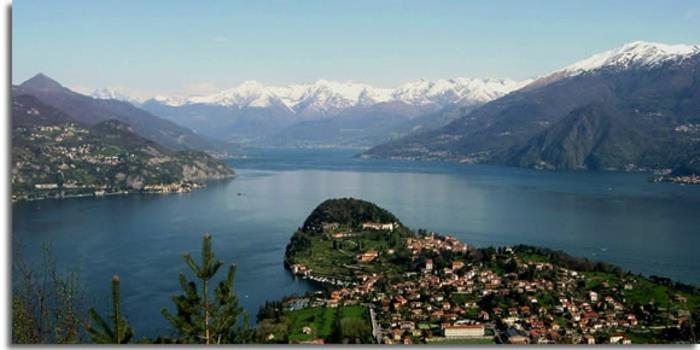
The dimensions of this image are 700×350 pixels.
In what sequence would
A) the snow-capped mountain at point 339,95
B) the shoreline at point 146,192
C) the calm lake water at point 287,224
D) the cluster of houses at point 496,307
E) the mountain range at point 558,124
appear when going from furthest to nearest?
the snow-capped mountain at point 339,95 → the mountain range at point 558,124 → the shoreline at point 146,192 → the calm lake water at point 287,224 → the cluster of houses at point 496,307

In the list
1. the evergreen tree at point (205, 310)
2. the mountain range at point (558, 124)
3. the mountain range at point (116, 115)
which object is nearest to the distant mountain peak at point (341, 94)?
the mountain range at point (558, 124)

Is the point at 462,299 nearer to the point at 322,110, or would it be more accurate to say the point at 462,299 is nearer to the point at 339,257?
the point at 339,257

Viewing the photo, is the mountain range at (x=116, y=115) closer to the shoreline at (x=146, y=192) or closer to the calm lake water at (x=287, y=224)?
the shoreline at (x=146, y=192)

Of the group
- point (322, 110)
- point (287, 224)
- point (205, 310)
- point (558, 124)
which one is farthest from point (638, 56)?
point (322, 110)

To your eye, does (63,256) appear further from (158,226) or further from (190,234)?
(158,226)

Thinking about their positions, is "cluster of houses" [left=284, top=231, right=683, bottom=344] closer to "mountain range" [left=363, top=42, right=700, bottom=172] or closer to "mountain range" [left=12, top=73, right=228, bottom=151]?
"mountain range" [left=363, top=42, right=700, bottom=172]
